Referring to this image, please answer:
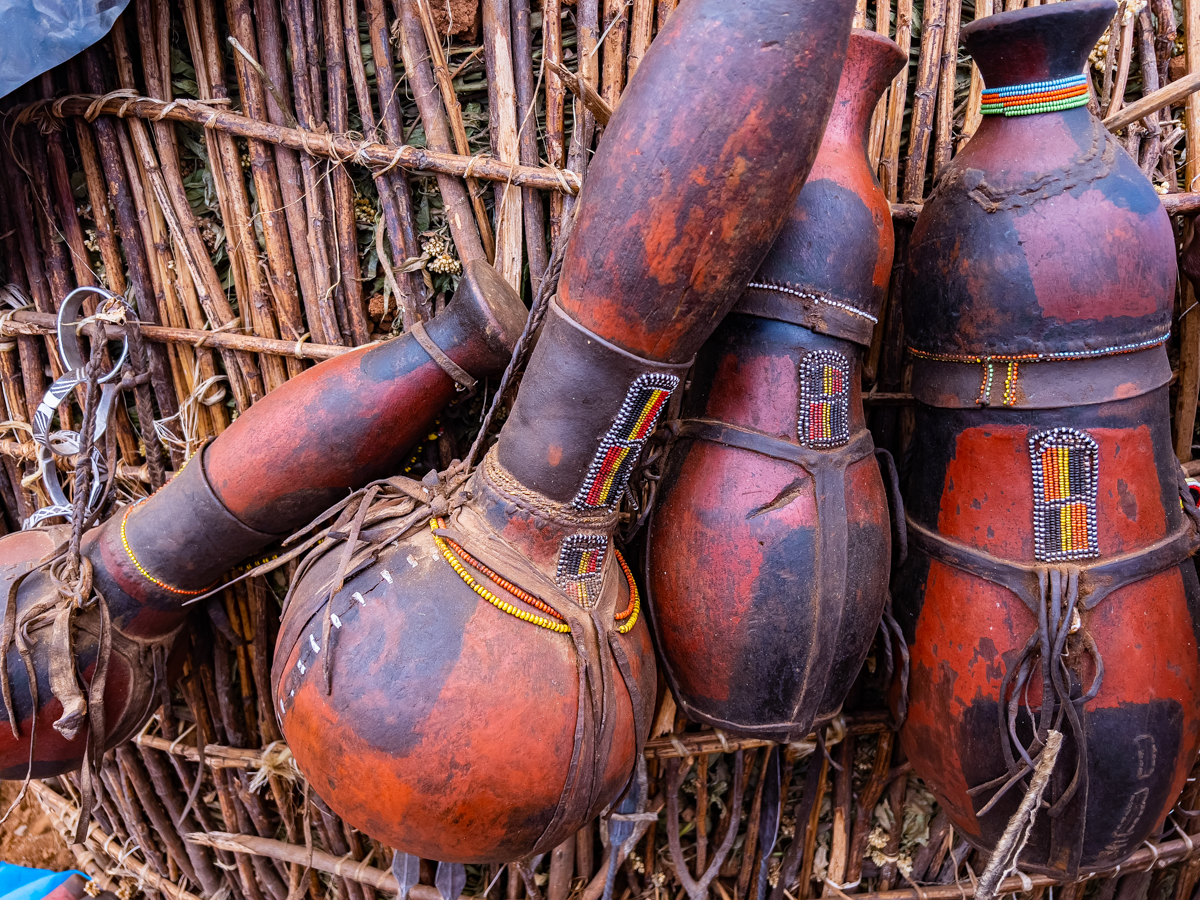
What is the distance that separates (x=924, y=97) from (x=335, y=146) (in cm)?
102

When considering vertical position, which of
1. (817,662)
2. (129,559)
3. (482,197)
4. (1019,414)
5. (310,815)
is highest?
(482,197)

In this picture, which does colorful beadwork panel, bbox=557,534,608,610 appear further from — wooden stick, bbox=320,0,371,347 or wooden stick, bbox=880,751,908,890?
wooden stick, bbox=880,751,908,890

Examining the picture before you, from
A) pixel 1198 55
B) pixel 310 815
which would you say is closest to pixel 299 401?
pixel 310 815

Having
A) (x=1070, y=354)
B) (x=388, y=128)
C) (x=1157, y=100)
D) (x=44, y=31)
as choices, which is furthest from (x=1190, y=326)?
(x=44, y=31)

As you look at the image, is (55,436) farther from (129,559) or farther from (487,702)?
(487,702)

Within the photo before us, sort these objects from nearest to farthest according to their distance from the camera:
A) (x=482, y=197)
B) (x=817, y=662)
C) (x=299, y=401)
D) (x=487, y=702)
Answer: (x=487, y=702)
(x=817, y=662)
(x=299, y=401)
(x=482, y=197)

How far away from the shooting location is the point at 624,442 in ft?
3.21

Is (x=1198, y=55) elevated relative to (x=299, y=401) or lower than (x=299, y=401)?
elevated

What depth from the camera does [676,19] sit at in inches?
33.2

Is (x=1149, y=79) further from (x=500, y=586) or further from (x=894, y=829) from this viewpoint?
(x=894, y=829)

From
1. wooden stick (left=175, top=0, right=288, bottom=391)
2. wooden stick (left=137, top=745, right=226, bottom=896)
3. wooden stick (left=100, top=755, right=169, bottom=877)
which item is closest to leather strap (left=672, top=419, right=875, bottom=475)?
wooden stick (left=175, top=0, right=288, bottom=391)

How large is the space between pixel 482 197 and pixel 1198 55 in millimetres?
1316

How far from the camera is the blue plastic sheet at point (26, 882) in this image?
5.02ft

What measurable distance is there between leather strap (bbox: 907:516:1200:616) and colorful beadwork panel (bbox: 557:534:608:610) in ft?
1.85
